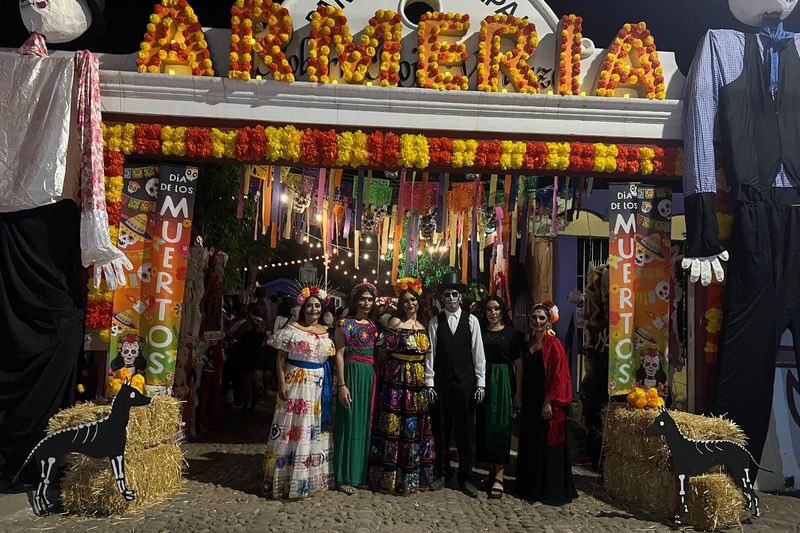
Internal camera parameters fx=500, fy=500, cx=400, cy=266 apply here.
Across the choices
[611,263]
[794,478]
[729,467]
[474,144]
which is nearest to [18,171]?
[474,144]

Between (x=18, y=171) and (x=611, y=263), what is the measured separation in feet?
18.5

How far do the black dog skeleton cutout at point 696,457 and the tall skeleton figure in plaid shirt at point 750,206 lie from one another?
660mm

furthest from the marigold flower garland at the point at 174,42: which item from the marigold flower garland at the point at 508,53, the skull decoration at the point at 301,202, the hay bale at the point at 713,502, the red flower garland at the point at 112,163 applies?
the hay bale at the point at 713,502

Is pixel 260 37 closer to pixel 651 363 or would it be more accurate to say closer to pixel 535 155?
pixel 535 155

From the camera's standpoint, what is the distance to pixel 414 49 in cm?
529

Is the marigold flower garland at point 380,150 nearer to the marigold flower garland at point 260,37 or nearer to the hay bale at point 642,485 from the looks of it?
the marigold flower garland at point 260,37

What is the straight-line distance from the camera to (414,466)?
4547 mm

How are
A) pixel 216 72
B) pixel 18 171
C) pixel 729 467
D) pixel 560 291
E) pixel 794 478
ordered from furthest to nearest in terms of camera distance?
pixel 560 291 < pixel 216 72 < pixel 794 478 < pixel 18 171 < pixel 729 467

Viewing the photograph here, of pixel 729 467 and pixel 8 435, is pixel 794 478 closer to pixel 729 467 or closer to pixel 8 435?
pixel 729 467

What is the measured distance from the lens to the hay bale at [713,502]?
3957 millimetres

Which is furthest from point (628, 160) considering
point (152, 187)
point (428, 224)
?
point (152, 187)

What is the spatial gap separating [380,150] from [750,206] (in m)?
3.54

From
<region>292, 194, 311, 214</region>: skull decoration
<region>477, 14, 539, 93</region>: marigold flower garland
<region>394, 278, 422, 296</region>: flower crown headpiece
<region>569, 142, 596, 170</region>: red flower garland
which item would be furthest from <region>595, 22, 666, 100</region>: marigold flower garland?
<region>292, 194, 311, 214</region>: skull decoration

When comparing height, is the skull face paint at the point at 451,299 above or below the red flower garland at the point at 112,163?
below
